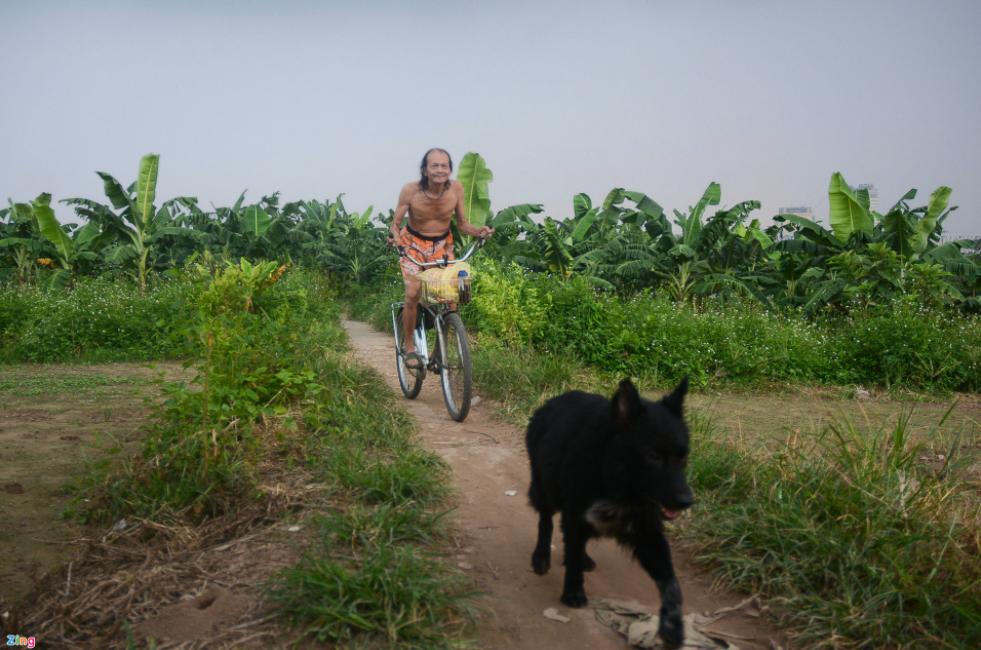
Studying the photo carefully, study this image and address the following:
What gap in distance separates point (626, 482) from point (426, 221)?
4.26 metres

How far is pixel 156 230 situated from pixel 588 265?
10613 millimetres

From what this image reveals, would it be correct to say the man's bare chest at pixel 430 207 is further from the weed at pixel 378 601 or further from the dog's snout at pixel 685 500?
A: the dog's snout at pixel 685 500

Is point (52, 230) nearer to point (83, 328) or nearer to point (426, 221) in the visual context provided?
point (83, 328)

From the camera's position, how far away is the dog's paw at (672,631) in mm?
2488

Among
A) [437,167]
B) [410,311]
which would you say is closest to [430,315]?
[410,311]

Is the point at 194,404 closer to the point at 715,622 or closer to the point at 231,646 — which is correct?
the point at 231,646

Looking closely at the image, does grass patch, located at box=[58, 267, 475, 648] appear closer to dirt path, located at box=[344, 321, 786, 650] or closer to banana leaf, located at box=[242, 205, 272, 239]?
dirt path, located at box=[344, 321, 786, 650]

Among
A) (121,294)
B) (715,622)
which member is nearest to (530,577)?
(715,622)

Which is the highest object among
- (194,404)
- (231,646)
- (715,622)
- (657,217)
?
(657,217)

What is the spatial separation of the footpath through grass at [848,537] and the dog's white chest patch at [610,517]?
0.84m

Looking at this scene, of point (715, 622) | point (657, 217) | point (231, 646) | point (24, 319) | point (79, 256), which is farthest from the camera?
point (79, 256)

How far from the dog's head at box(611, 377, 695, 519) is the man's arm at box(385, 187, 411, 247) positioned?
382cm

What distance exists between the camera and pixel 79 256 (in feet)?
49.8

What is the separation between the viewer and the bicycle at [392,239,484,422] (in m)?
5.62
